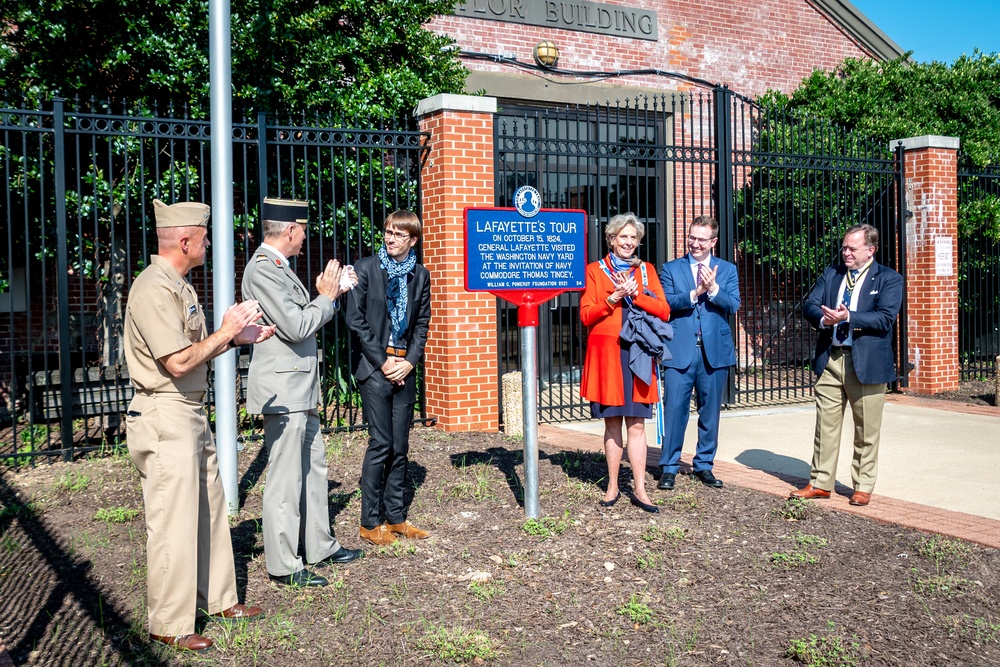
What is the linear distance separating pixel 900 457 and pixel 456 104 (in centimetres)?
511

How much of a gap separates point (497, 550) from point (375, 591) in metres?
0.91

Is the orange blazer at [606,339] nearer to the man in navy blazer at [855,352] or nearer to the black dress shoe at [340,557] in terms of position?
the man in navy blazer at [855,352]

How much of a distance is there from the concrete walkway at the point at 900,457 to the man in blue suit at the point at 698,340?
0.37 meters

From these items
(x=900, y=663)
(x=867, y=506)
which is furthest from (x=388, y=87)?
(x=900, y=663)

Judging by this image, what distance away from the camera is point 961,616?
4.36 meters

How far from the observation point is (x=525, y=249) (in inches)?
223

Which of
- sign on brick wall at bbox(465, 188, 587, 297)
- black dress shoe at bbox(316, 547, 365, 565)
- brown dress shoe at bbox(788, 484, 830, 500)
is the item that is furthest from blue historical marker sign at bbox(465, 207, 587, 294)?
brown dress shoe at bbox(788, 484, 830, 500)

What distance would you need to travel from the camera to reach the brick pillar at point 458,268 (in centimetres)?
896

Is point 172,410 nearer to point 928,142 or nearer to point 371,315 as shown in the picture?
point 371,315

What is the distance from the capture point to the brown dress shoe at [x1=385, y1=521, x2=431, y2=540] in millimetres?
5512

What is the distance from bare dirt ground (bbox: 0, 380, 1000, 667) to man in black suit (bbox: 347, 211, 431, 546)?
298mm

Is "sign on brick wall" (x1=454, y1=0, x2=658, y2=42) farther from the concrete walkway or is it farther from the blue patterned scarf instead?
the blue patterned scarf

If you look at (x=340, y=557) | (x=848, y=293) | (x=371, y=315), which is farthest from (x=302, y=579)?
(x=848, y=293)

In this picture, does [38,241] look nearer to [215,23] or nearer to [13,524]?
[13,524]
